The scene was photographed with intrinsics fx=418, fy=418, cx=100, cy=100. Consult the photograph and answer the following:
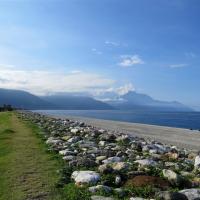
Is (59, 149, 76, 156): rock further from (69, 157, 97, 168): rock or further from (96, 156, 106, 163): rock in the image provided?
(69, 157, 97, 168): rock

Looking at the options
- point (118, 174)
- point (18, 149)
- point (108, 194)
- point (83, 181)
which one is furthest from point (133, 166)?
point (18, 149)

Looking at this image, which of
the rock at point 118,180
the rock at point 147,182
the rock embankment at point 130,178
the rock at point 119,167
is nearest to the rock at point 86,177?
the rock embankment at point 130,178

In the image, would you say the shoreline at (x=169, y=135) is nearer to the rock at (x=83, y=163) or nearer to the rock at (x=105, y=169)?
the rock at (x=83, y=163)

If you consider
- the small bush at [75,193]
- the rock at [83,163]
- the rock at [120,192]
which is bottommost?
the small bush at [75,193]

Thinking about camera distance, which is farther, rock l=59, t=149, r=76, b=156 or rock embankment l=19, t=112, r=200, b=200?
rock l=59, t=149, r=76, b=156

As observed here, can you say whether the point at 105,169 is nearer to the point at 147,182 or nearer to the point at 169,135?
the point at 147,182

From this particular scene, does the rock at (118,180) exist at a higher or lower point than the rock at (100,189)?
higher

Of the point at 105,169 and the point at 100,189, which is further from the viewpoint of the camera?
the point at 105,169

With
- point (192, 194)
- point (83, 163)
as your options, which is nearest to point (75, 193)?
point (192, 194)

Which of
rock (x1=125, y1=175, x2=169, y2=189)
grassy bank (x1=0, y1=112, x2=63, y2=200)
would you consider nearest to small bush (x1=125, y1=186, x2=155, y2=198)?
rock (x1=125, y1=175, x2=169, y2=189)

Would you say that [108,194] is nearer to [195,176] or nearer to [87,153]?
[195,176]

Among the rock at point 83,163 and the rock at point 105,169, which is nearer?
the rock at point 105,169

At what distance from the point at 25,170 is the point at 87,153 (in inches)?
162

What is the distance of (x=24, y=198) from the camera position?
11.2m
